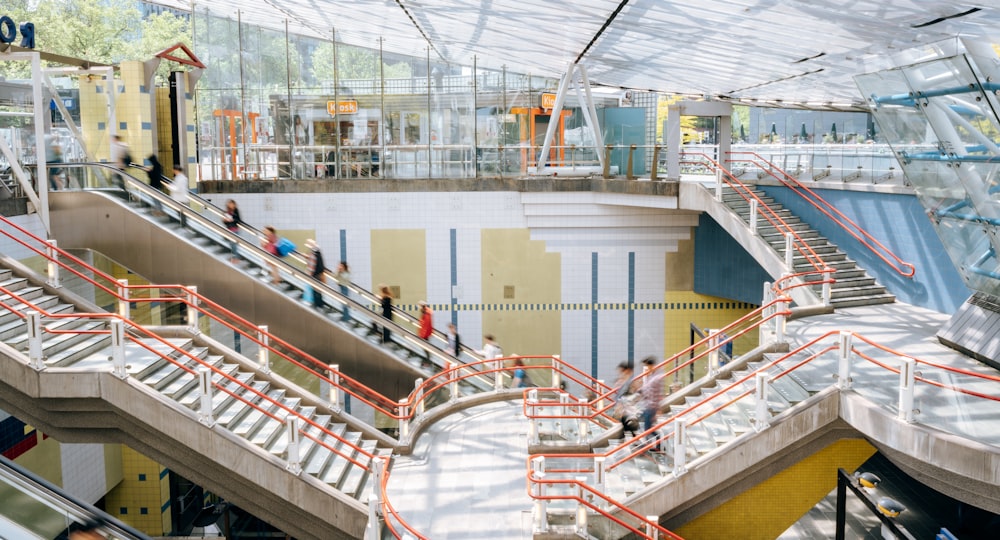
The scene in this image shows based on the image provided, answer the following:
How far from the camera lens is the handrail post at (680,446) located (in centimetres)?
863

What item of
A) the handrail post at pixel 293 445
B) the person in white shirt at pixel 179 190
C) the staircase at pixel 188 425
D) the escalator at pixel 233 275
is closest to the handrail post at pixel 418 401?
the escalator at pixel 233 275

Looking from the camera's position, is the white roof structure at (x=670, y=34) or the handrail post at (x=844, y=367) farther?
the handrail post at (x=844, y=367)

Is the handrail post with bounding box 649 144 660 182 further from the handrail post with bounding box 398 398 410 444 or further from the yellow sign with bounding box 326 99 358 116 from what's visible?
the handrail post with bounding box 398 398 410 444

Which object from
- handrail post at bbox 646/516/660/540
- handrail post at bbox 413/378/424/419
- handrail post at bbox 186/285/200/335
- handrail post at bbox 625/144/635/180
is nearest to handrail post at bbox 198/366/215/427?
handrail post at bbox 186/285/200/335

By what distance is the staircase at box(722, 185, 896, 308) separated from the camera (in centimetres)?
1262

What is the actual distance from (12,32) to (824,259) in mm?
12420

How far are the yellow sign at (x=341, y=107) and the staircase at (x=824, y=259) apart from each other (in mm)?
8534

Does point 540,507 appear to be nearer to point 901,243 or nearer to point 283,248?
point 901,243

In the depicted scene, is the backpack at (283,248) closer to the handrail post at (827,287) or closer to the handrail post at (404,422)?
the handrail post at (404,422)

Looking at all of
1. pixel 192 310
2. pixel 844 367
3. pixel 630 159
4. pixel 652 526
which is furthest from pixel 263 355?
pixel 630 159

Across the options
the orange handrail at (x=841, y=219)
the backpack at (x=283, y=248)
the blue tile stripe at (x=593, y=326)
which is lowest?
the blue tile stripe at (x=593, y=326)

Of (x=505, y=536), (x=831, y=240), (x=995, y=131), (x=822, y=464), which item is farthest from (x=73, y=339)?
(x=831, y=240)

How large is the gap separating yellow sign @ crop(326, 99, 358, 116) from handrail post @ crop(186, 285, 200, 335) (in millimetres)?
8723

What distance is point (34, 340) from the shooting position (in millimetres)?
8461
